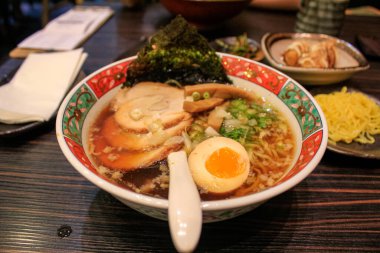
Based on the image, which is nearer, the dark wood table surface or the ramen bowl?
the ramen bowl

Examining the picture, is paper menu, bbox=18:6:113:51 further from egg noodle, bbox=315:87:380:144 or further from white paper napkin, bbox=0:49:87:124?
egg noodle, bbox=315:87:380:144

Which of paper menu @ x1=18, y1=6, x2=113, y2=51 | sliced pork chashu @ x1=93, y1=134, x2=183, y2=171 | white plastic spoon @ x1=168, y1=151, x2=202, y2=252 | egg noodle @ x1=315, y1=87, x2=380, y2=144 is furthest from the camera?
paper menu @ x1=18, y1=6, x2=113, y2=51

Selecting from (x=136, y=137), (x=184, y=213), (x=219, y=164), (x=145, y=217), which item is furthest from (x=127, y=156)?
(x=184, y=213)

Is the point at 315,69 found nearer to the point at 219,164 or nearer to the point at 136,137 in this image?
the point at 219,164

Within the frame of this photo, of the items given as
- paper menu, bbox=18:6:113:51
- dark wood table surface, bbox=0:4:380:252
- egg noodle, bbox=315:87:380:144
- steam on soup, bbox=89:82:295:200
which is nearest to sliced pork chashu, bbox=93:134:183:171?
steam on soup, bbox=89:82:295:200

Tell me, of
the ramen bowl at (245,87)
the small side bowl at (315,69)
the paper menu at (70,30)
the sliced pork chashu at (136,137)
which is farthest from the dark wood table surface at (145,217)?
the paper menu at (70,30)

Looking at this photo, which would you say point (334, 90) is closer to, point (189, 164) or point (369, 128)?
point (369, 128)

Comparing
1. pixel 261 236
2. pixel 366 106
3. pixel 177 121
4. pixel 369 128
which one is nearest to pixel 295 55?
pixel 366 106
